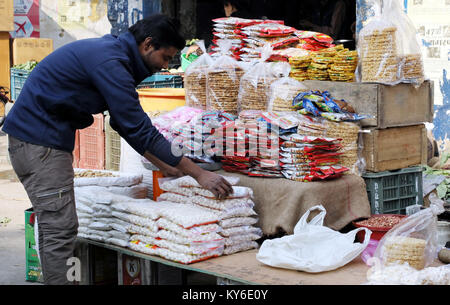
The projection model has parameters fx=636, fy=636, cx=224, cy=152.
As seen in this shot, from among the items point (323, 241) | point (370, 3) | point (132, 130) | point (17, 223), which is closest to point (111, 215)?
point (132, 130)

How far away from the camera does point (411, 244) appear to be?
3.47 metres

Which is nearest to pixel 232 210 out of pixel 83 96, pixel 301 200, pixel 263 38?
pixel 301 200

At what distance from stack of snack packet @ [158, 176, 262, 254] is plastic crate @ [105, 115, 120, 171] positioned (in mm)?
2006

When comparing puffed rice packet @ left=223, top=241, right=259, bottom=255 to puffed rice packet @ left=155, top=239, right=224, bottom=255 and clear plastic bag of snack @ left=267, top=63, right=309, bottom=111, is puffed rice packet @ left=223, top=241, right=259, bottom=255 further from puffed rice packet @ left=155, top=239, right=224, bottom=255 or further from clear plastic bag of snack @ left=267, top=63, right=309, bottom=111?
clear plastic bag of snack @ left=267, top=63, right=309, bottom=111

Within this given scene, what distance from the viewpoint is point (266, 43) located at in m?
5.10

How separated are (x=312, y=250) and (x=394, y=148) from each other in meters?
1.41

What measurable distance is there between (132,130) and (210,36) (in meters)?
8.60

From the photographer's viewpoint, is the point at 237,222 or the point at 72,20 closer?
the point at 237,222

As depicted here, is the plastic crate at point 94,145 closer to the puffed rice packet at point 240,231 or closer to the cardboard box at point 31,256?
the cardboard box at point 31,256

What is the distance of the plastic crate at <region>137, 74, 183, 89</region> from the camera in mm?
6995

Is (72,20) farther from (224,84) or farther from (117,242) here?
(117,242)

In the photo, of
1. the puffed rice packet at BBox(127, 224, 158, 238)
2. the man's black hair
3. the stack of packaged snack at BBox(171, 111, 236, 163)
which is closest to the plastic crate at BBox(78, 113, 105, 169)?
the stack of packaged snack at BBox(171, 111, 236, 163)

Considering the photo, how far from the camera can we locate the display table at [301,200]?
399cm

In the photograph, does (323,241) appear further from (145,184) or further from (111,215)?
(145,184)
